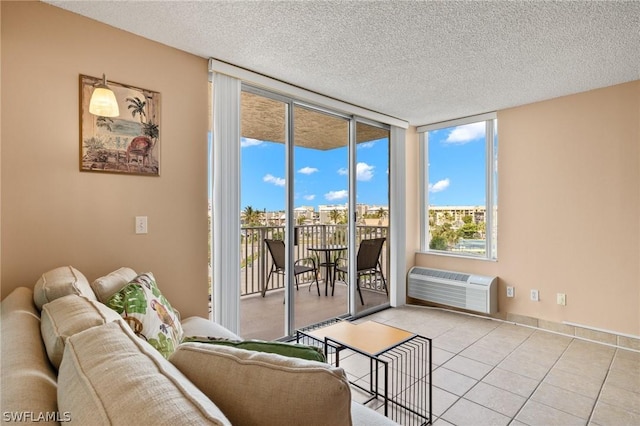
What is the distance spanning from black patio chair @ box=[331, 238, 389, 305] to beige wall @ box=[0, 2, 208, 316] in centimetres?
200

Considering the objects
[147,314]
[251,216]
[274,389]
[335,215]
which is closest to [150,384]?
[274,389]

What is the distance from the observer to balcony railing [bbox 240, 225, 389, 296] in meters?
3.22

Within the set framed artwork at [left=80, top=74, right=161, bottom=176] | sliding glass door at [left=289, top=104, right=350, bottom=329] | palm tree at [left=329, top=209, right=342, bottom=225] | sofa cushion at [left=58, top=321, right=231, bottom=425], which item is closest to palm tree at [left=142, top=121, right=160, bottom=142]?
framed artwork at [left=80, top=74, right=161, bottom=176]


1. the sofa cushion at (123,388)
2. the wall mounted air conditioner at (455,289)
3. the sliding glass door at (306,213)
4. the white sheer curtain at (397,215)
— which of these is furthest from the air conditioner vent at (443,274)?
the sofa cushion at (123,388)

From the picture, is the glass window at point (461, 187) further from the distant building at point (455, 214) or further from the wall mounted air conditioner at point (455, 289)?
the wall mounted air conditioner at point (455, 289)

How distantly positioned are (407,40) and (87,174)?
2291mm

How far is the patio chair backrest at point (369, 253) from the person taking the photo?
3969mm

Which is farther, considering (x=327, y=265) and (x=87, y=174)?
(x=327, y=265)

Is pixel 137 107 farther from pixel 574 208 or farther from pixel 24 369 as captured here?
pixel 574 208

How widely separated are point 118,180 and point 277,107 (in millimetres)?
1577

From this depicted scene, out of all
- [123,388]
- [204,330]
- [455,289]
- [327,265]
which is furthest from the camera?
[327,265]

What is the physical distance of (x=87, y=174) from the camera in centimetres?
196

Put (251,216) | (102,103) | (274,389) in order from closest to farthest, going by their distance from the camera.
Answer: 1. (274,389)
2. (102,103)
3. (251,216)

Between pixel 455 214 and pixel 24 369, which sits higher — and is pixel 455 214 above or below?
above
